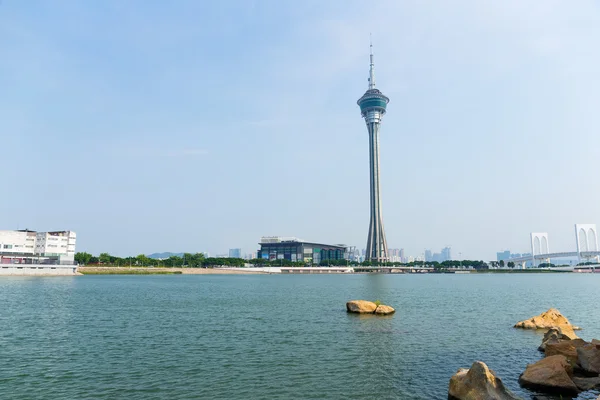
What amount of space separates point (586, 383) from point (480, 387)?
955cm

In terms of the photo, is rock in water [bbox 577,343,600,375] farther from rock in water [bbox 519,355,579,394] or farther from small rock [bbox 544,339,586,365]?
rock in water [bbox 519,355,579,394]

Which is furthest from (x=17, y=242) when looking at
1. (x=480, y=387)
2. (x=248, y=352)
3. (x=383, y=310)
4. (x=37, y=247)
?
(x=480, y=387)

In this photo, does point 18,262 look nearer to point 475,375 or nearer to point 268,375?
point 268,375

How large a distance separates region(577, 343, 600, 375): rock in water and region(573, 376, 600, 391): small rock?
1.91 m

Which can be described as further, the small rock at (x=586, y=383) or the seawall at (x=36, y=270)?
the seawall at (x=36, y=270)

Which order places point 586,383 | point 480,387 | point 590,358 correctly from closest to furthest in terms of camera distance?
Answer: point 480,387 < point 586,383 < point 590,358

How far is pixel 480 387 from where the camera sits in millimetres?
22578

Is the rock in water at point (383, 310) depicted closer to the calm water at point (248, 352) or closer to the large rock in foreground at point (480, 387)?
the calm water at point (248, 352)

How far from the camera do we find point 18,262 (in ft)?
600

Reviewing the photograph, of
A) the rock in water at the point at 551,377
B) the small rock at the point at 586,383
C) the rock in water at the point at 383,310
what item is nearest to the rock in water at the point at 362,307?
the rock in water at the point at 383,310

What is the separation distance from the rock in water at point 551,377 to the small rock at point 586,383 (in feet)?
1.80

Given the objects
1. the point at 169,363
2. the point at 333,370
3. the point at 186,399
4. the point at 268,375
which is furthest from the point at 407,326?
the point at 186,399

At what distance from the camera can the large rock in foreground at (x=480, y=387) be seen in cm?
2223

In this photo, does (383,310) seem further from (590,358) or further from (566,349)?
(590,358)
